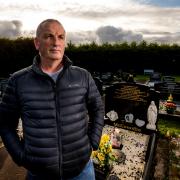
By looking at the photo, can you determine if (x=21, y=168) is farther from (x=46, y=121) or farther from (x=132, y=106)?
(x=132, y=106)

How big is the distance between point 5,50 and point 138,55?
52.1ft

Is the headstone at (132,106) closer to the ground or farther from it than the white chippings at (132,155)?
farther from it

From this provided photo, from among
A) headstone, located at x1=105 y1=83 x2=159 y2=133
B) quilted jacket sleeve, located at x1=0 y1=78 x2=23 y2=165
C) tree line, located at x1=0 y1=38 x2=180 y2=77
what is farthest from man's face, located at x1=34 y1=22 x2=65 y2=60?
tree line, located at x1=0 y1=38 x2=180 y2=77

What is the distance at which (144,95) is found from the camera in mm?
7266

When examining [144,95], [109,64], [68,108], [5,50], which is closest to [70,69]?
[68,108]

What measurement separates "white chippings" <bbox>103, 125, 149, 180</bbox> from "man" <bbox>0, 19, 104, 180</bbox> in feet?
9.60

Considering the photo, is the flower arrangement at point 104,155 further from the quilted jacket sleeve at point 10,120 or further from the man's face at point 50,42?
the man's face at point 50,42

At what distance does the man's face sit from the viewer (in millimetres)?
2402

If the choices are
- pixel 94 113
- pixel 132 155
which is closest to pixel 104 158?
pixel 132 155

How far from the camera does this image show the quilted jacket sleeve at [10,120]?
239 centimetres

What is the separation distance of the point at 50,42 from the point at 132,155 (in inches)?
173

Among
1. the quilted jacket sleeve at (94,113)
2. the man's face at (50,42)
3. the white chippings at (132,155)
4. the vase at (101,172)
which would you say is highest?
the man's face at (50,42)

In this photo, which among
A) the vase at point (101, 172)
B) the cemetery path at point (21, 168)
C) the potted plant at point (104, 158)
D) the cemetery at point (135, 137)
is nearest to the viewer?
the vase at point (101, 172)

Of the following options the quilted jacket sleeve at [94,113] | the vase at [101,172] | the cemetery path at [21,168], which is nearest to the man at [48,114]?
the quilted jacket sleeve at [94,113]
